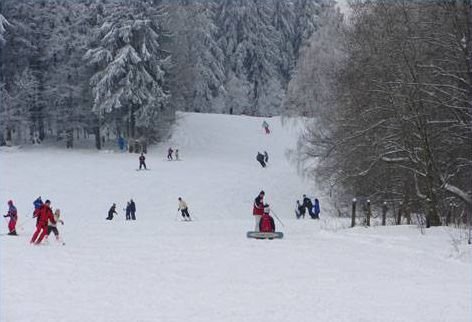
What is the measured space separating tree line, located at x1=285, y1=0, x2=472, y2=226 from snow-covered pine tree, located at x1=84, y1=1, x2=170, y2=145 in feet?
81.8

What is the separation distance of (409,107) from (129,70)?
32159 millimetres

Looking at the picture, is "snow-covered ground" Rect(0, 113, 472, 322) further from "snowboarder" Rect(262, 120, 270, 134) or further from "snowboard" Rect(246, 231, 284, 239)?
"snowboarder" Rect(262, 120, 270, 134)

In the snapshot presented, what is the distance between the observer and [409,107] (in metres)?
17.8

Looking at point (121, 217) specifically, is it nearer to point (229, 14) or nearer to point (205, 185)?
point (205, 185)

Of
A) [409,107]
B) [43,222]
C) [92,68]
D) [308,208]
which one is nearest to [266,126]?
[92,68]

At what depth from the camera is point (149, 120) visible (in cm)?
4759

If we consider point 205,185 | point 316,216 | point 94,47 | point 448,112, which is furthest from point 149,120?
point 448,112

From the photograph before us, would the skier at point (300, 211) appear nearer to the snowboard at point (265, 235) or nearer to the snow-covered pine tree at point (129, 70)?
the snowboard at point (265, 235)

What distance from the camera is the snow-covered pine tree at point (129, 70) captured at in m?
46.3

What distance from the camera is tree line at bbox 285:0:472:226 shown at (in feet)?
54.3

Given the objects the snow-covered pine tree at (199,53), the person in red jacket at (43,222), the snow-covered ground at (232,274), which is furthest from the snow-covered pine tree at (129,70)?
the person in red jacket at (43,222)

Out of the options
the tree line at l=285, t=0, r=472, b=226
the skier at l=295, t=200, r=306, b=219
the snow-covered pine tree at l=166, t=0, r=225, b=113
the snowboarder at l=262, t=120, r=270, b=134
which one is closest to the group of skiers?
the skier at l=295, t=200, r=306, b=219

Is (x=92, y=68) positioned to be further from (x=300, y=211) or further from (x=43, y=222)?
(x=43, y=222)

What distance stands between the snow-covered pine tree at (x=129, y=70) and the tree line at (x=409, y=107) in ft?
81.8
